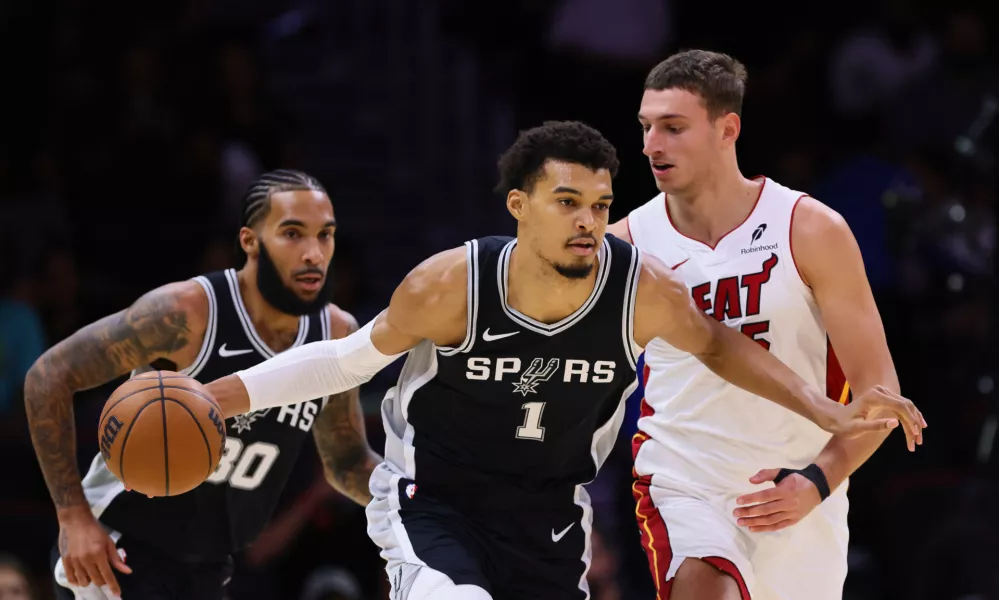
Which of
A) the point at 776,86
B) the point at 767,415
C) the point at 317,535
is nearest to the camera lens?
the point at 767,415

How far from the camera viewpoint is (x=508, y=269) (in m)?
4.30

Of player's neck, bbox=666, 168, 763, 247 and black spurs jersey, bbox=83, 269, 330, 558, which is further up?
player's neck, bbox=666, 168, 763, 247

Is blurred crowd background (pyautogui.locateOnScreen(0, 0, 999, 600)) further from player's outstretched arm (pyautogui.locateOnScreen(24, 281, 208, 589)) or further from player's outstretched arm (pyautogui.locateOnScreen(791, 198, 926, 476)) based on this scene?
player's outstretched arm (pyautogui.locateOnScreen(791, 198, 926, 476))

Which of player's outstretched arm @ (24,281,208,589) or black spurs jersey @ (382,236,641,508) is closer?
black spurs jersey @ (382,236,641,508)

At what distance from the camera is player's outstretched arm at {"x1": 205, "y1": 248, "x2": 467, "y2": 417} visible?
14.0 ft

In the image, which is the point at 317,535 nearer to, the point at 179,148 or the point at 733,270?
the point at 179,148

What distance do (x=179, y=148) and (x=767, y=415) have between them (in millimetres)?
5526

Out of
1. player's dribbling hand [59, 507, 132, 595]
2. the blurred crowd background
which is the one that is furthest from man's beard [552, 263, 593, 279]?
the blurred crowd background

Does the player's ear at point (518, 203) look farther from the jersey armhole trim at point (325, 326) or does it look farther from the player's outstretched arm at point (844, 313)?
the jersey armhole trim at point (325, 326)

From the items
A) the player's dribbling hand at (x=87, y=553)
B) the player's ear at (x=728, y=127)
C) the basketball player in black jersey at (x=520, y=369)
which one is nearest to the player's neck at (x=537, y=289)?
the basketball player in black jersey at (x=520, y=369)

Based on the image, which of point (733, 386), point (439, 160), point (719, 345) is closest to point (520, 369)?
point (719, 345)

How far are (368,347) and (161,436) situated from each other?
705mm

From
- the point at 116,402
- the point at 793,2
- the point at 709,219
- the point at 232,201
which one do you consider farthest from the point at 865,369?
the point at 793,2

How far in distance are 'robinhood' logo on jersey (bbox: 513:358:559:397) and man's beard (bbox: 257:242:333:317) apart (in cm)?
109
